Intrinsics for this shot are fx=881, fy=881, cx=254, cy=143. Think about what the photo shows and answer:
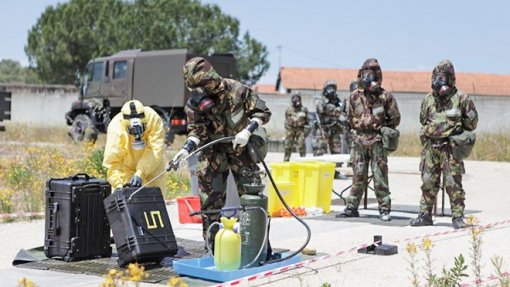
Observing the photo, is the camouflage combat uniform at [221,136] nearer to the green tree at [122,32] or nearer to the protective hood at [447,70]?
A: the protective hood at [447,70]

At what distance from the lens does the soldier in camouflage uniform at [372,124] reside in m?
11.5

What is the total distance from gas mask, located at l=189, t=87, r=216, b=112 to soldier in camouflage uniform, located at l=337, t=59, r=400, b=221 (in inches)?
147

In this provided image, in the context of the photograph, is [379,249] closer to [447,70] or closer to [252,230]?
[252,230]

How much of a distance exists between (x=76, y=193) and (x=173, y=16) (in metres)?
62.3

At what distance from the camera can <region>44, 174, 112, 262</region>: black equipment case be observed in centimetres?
838

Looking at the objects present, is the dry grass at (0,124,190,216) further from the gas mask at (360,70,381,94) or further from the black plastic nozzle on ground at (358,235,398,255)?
the black plastic nozzle on ground at (358,235,398,255)

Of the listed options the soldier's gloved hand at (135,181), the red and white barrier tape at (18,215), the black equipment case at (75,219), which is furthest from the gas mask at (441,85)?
the red and white barrier tape at (18,215)

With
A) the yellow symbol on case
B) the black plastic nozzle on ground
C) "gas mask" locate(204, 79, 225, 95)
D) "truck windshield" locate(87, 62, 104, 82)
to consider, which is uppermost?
"truck windshield" locate(87, 62, 104, 82)

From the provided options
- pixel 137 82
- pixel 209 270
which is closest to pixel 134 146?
pixel 209 270

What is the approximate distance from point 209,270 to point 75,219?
1688mm

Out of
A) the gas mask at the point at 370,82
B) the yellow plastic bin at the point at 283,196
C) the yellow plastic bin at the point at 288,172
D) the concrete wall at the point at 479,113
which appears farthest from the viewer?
the concrete wall at the point at 479,113

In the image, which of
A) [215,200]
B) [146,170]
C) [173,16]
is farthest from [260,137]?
[173,16]

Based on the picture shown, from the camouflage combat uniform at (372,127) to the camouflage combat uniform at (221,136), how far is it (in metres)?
3.43

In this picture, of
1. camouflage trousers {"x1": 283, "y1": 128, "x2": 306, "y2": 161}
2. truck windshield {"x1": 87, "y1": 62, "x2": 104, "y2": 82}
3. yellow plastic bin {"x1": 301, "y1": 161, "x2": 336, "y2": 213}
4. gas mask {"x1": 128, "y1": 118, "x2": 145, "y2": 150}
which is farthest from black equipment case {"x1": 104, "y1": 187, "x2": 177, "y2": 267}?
truck windshield {"x1": 87, "y1": 62, "x2": 104, "y2": 82}
